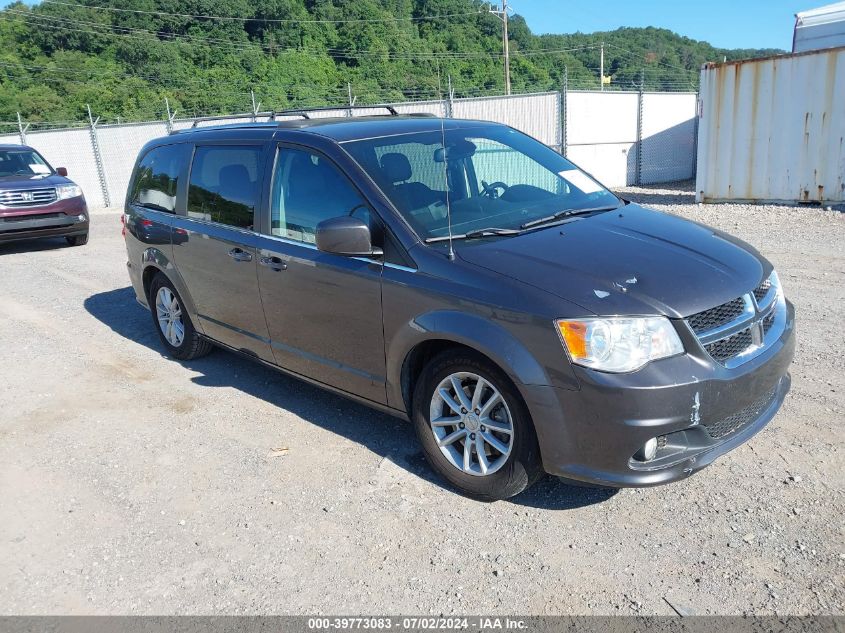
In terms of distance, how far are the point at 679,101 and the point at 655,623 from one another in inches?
760

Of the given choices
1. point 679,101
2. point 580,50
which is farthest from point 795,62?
point 580,50

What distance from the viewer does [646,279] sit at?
10.3 ft

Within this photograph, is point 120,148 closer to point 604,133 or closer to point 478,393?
point 604,133

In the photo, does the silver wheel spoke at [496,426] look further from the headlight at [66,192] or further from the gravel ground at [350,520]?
the headlight at [66,192]

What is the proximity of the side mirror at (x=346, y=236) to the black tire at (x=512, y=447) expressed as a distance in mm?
698

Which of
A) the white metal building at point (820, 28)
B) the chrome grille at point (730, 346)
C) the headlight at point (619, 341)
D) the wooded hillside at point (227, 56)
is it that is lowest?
the chrome grille at point (730, 346)

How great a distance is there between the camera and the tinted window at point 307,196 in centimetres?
390

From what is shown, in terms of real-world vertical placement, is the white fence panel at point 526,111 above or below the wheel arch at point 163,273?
above

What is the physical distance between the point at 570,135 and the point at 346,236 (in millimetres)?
14986

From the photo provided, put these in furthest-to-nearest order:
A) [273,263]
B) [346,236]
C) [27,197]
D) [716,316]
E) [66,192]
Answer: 1. [66,192]
2. [27,197]
3. [273,263]
4. [346,236]
5. [716,316]

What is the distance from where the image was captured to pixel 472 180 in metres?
4.10

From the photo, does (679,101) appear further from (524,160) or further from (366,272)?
(366,272)

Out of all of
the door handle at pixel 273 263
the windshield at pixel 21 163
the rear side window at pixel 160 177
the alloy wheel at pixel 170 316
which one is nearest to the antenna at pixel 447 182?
the door handle at pixel 273 263

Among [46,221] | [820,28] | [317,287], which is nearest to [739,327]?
[317,287]
